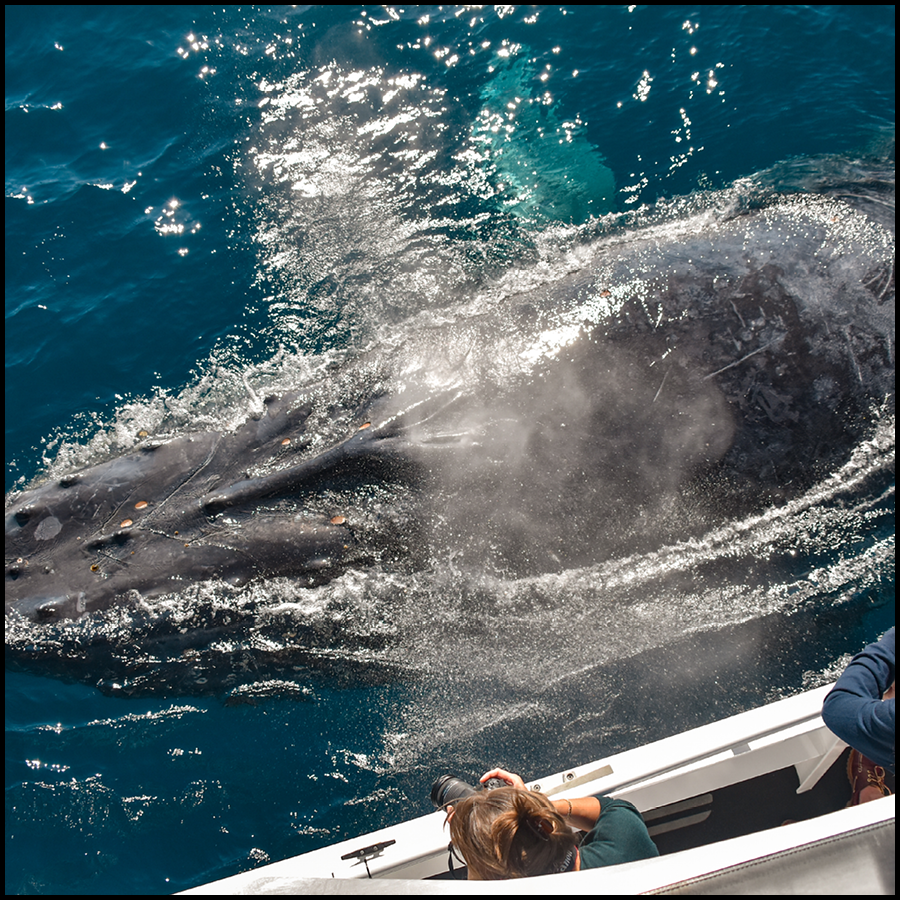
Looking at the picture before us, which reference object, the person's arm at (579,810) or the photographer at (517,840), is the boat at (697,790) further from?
the photographer at (517,840)

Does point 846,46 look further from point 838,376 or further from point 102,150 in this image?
point 102,150

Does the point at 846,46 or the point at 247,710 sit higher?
the point at 846,46

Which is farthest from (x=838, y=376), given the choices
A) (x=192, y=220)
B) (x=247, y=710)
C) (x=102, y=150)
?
(x=102, y=150)

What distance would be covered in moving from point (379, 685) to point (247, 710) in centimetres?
133

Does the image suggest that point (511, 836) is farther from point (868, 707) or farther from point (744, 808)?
point (744, 808)

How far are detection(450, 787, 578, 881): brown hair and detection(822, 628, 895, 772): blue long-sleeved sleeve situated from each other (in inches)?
64.2

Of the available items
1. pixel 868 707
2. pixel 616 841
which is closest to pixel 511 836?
pixel 616 841

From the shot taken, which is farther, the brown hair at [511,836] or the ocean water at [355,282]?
the ocean water at [355,282]

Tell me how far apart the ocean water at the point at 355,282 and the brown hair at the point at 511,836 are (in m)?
2.53

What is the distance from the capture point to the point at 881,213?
603 cm

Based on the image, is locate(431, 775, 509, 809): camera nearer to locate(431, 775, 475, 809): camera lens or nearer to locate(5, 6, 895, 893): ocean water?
locate(431, 775, 475, 809): camera lens

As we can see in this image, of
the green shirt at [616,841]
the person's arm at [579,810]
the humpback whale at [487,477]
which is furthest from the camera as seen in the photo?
the humpback whale at [487,477]

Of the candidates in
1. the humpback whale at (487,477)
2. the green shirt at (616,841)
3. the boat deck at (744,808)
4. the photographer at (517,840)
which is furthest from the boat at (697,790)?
the humpback whale at (487,477)

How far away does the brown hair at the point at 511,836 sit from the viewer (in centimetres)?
309
